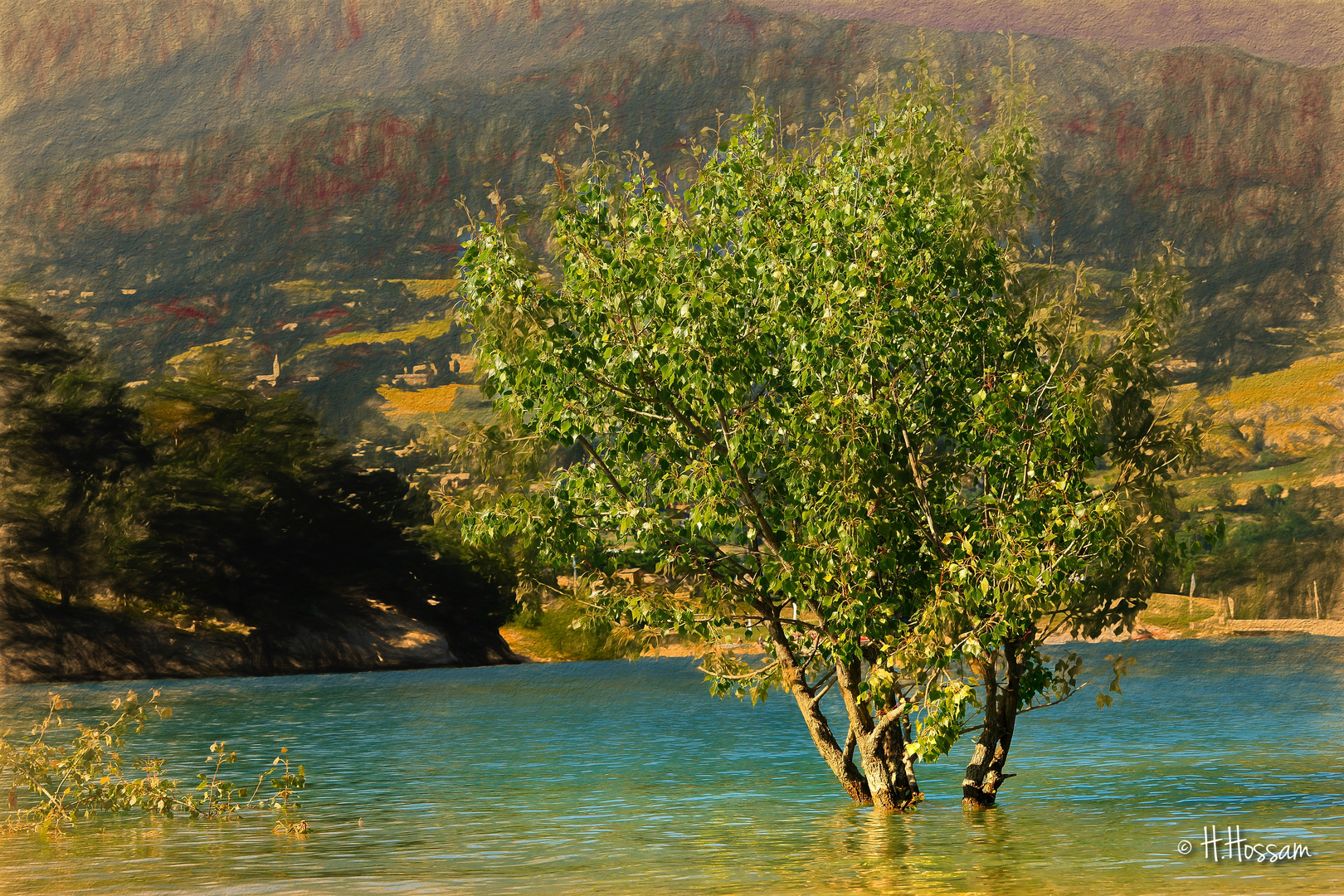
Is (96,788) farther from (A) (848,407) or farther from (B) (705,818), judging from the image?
(A) (848,407)

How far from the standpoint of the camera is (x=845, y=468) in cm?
2072

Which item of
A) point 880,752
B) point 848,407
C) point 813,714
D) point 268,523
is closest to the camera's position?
point 848,407

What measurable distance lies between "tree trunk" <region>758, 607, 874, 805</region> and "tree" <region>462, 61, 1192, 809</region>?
89mm

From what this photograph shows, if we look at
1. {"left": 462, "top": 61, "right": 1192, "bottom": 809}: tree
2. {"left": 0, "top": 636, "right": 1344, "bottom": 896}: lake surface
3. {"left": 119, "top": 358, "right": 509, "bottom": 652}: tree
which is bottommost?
{"left": 119, "top": 358, "right": 509, "bottom": 652}: tree

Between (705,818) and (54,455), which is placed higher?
(705,818)

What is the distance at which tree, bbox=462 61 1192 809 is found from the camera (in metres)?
20.8

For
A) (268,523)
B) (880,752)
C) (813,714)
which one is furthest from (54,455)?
(880,752)

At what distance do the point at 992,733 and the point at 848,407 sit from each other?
25.2ft

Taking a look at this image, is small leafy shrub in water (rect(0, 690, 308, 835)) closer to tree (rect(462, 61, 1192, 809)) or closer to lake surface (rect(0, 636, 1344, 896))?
lake surface (rect(0, 636, 1344, 896))

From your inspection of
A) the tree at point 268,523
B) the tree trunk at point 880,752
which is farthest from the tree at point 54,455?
the tree trunk at point 880,752

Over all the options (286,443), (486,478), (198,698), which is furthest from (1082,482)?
(286,443)

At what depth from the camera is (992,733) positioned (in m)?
23.8

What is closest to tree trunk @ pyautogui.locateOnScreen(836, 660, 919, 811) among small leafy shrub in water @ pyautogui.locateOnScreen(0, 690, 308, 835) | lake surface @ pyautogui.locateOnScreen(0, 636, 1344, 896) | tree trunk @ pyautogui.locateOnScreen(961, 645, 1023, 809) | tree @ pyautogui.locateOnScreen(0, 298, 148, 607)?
lake surface @ pyautogui.locateOnScreen(0, 636, 1344, 896)

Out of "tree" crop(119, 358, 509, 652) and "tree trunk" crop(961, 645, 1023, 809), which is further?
"tree" crop(119, 358, 509, 652)
